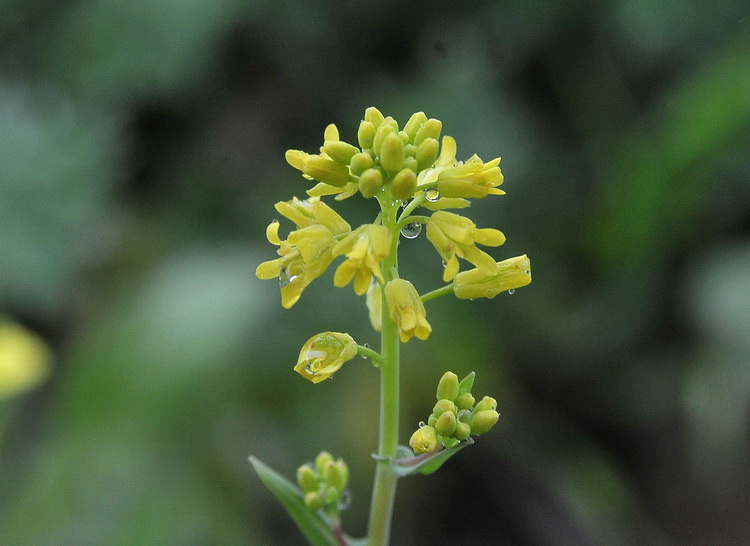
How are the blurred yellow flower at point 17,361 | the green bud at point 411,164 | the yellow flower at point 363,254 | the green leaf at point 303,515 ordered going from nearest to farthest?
the yellow flower at point 363,254 < the green bud at point 411,164 < the green leaf at point 303,515 < the blurred yellow flower at point 17,361

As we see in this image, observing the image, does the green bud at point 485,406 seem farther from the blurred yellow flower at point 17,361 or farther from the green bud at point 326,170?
the blurred yellow flower at point 17,361

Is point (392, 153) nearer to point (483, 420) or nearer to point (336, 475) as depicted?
point (483, 420)

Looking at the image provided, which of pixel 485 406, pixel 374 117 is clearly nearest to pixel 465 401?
pixel 485 406

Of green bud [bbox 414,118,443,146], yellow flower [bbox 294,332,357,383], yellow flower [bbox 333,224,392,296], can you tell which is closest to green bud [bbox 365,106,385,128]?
green bud [bbox 414,118,443,146]

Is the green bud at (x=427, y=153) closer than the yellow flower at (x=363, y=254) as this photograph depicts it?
No

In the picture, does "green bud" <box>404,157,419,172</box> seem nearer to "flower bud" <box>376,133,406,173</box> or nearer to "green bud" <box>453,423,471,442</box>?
"flower bud" <box>376,133,406,173</box>

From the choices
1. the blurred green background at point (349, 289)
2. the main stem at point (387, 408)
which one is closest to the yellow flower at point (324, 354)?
the main stem at point (387, 408)
